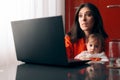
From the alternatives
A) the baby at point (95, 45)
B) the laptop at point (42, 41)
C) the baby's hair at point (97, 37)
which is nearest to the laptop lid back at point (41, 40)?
the laptop at point (42, 41)

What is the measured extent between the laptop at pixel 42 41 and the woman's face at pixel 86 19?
0.86 meters

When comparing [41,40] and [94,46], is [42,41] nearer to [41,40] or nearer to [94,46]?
[41,40]

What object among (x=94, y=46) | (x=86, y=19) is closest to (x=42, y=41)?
(x=94, y=46)

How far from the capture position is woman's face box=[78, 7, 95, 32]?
2.11m

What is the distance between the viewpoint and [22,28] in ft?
4.09

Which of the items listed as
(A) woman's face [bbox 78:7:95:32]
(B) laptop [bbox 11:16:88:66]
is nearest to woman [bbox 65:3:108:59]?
(A) woman's face [bbox 78:7:95:32]

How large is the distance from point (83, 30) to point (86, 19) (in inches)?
4.4

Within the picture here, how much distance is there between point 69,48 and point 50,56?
3.00ft

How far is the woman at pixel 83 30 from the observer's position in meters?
2.08

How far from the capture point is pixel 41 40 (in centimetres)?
114

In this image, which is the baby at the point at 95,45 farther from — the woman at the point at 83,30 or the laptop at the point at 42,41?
the laptop at the point at 42,41

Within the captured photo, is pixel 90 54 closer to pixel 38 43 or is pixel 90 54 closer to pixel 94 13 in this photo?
pixel 94 13

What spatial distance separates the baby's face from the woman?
0.16 ft

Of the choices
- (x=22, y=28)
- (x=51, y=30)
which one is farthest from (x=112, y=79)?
(x=22, y=28)
